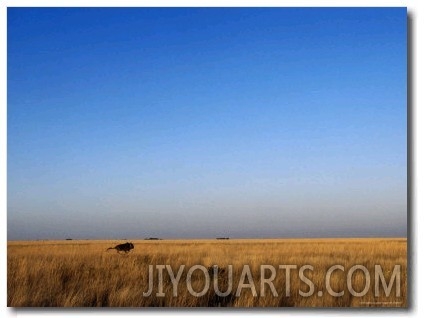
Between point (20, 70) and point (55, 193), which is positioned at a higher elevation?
point (20, 70)

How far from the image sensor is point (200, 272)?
671 centimetres

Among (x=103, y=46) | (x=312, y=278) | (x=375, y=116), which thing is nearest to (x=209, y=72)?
(x=103, y=46)

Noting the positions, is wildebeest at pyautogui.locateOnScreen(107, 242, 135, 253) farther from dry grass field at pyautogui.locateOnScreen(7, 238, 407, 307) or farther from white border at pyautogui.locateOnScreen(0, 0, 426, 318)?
white border at pyautogui.locateOnScreen(0, 0, 426, 318)

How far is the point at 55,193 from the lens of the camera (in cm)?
672

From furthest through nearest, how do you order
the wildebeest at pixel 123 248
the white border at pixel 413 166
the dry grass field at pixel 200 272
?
1. the wildebeest at pixel 123 248
2. the dry grass field at pixel 200 272
3. the white border at pixel 413 166

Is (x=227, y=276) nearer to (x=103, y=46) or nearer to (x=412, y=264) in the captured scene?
(x=412, y=264)

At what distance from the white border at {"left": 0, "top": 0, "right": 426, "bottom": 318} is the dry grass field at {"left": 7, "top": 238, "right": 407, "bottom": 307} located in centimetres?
6

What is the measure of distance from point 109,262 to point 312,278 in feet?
4.70

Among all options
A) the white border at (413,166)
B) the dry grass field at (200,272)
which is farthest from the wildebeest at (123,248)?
the white border at (413,166)

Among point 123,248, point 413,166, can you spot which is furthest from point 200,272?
point 413,166

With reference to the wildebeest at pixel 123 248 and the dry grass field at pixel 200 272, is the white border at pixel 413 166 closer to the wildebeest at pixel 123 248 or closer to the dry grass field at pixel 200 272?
the dry grass field at pixel 200 272

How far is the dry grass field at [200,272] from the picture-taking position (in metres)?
6.59

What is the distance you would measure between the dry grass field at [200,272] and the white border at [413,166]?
6cm

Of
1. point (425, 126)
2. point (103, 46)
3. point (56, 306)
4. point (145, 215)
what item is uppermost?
point (103, 46)
